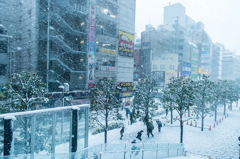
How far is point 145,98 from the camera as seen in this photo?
1697 cm

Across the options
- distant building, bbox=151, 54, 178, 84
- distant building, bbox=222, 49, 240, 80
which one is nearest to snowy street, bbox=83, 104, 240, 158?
distant building, bbox=151, 54, 178, 84

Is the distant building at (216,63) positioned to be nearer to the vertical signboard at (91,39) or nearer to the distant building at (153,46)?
the distant building at (153,46)

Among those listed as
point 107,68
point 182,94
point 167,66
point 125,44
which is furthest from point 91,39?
point 167,66

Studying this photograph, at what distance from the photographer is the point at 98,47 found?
92.0ft

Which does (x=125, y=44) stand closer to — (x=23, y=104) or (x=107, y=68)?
(x=107, y=68)

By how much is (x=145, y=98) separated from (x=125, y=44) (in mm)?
18221

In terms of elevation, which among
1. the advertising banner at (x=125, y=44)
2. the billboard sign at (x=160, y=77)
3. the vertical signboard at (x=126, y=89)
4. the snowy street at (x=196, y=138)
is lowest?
the snowy street at (x=196, y=138)

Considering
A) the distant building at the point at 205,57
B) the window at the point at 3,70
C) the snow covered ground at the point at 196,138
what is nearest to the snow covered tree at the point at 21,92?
the snow covered ground at the point at 196,138

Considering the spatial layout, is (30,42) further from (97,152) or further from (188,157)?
(188,157)

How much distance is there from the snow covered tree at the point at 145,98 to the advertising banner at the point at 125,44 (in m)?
14.9

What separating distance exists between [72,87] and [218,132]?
21004 millimetres

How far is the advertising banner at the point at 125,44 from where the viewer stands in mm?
31469

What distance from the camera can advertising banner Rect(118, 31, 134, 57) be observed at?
31.5 meters

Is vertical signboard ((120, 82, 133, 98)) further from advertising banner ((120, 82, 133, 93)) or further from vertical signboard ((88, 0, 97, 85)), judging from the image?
vertical signboard ((88, 0, 97, 85))
